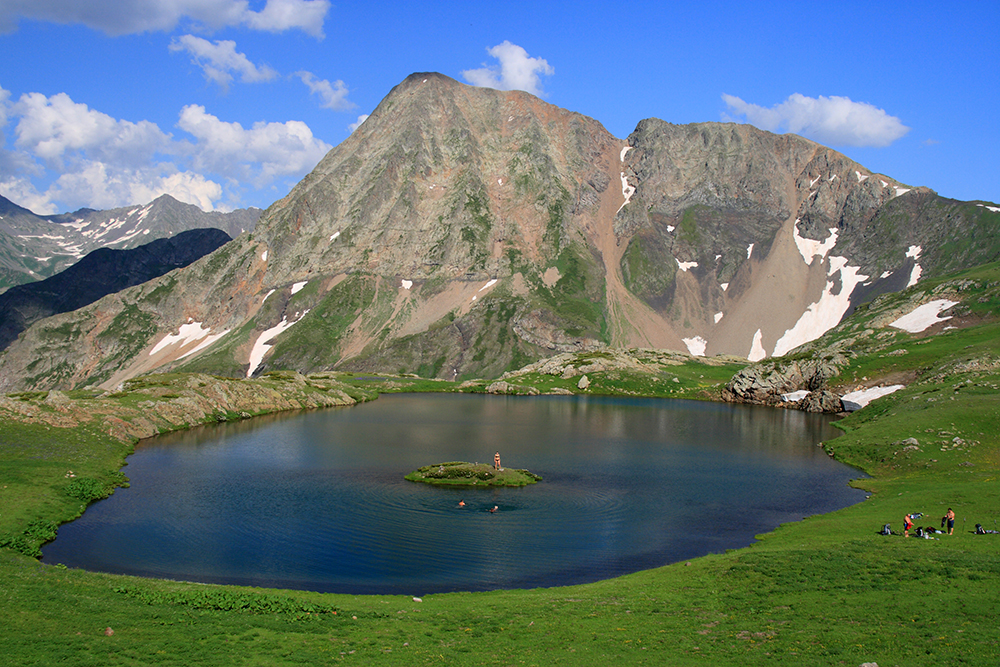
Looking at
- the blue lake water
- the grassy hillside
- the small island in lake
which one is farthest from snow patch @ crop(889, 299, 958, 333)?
the small island in lake

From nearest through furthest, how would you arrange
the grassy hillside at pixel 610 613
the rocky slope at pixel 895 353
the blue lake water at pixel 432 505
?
the grassy hillside at pixel 610 613 < the blue lake water at pixel 432 505 < the rocky slope at pixel 895 353

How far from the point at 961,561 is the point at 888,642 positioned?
483 inches

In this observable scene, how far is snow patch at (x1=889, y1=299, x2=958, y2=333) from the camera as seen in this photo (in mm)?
151625

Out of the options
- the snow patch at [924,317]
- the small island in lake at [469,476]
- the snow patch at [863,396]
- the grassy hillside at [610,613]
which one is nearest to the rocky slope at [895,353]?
the snow patch at [924,317]

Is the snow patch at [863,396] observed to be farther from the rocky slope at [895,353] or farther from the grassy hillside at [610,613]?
the grassy hillside at [610,613]

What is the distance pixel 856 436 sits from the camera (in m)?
91.8

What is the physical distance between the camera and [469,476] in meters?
71.6

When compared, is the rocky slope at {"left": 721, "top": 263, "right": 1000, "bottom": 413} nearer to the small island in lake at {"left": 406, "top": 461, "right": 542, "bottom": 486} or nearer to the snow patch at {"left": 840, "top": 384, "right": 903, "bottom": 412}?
the snow patch at {"left": 840, "top": 384, "right": 903, "bottom": 412}

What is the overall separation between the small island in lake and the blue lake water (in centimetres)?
212

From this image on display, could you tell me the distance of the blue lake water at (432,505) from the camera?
44844 millimetres

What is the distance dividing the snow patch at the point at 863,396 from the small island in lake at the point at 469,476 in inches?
3086

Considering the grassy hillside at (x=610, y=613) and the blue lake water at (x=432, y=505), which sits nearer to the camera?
the grassy hillside at (x=610, y=613)

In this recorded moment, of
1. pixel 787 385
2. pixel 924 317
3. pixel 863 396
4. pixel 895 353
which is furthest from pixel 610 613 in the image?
pixel 924 317

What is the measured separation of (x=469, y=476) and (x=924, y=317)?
135 meters
